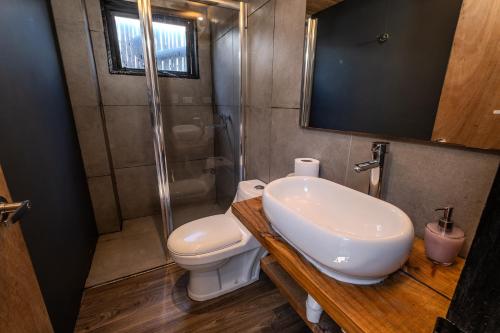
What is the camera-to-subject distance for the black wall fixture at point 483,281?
0.25m

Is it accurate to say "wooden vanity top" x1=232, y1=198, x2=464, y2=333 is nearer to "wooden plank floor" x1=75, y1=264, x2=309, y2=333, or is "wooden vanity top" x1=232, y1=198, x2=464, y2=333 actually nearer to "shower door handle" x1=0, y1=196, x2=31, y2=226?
"shower door handle" x1=0, y1=196, x2=31, y2=226

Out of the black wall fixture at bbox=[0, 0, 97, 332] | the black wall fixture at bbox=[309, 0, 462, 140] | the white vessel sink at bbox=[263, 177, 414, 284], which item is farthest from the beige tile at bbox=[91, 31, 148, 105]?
the white vessel sink at bbox=[263, 177, 414, 284]

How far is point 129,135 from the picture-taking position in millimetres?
2217

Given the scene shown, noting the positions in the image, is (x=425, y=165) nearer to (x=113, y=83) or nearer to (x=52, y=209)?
(x=52, y=209)

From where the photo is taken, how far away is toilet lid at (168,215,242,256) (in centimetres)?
131

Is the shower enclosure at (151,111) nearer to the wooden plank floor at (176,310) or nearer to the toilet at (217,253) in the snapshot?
the wooden plank floor at (176,310)

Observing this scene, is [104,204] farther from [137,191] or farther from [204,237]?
[204,237]

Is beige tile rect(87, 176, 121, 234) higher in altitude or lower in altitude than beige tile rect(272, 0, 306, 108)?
lower

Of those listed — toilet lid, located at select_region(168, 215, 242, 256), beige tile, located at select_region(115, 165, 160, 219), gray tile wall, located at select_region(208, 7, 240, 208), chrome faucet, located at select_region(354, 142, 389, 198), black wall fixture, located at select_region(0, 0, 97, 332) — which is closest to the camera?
chrome faucet, located at select_region(354, 142, 389, 198)

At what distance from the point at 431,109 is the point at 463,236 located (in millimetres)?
394

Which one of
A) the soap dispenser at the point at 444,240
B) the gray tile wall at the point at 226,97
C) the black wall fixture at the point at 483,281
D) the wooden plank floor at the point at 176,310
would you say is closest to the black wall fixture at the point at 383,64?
the soap dispenser at the point at 444,240

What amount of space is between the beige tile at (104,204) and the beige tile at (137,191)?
164 millimetres

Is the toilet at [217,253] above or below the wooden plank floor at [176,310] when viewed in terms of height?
above

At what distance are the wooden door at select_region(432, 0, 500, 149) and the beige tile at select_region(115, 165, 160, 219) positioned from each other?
2.32 meters
